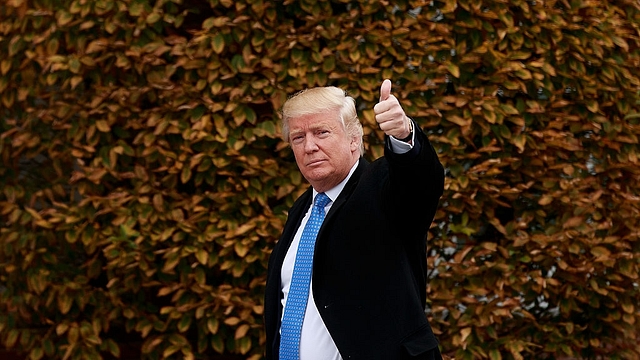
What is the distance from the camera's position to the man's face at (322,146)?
3.21 meters

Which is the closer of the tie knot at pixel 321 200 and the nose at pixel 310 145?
the nose at pixel 310 145

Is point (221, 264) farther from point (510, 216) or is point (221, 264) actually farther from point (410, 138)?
point (410, 138)

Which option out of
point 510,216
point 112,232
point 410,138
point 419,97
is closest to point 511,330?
point 510,216

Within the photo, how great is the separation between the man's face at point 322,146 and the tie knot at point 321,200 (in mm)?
70

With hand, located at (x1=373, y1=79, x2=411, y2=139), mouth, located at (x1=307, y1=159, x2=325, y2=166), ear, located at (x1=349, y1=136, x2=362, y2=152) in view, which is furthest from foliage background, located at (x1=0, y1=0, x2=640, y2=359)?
hand, located at (x1=373, y1=79, x2=411, y2=139)

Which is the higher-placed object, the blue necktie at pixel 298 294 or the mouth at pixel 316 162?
the mouth at pixel 316 162

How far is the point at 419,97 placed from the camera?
4.78 m

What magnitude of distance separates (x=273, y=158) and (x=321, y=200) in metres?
1.49

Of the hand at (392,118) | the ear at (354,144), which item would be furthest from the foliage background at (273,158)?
the hand at (392,118)

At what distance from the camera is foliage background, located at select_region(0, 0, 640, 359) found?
473 centimetres

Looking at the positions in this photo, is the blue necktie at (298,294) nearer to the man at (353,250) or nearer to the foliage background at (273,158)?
the man at (353,250)

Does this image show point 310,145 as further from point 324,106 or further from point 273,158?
point 273,158

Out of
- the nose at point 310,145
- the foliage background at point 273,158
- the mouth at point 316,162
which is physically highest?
the nose at point 310,145

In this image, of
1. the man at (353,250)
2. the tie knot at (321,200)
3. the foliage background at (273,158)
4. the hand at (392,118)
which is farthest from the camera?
the foliage background at (273,158)
